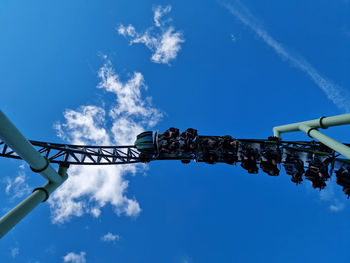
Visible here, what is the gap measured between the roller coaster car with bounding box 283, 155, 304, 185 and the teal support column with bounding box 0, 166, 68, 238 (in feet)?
33.4

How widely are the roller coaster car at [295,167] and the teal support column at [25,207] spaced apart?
1019cm

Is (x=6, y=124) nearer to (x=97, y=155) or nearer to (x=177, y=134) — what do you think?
(x=97, y=155)

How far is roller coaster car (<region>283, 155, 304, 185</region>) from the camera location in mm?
10297

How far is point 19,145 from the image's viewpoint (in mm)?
Answer: 4824

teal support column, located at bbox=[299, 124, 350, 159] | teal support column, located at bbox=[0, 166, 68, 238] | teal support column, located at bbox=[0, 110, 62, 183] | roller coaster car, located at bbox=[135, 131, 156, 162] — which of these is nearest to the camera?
teal support column, located at bbox=[0, 110, 62, 183]

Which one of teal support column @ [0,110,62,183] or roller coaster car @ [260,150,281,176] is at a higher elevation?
roller coaster car @ [260,150,281,176]

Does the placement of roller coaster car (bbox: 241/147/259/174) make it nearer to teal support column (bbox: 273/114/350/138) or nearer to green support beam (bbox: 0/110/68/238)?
teal support column (bbox: 273/114/350/138)

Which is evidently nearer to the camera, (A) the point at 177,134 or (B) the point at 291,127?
(B) the point at 291,127

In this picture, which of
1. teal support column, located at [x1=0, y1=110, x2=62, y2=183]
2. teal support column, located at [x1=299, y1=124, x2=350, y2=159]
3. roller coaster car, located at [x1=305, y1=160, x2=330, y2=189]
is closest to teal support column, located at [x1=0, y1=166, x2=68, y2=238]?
teal support column, located at [x1=0, y1=110, x2=62, y2=183]

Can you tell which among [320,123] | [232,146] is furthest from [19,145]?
[320,123]

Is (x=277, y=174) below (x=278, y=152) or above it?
below

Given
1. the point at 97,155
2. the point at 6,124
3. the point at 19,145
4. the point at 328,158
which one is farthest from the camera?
the point at 328,158

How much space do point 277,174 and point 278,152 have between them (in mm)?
1073

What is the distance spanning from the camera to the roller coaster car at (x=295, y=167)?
10297mm
